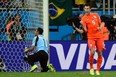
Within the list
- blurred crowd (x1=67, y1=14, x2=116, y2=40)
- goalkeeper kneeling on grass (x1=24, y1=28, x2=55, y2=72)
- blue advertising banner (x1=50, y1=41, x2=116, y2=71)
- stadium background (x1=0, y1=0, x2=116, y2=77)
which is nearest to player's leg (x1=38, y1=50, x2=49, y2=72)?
goalkeeper kneeling on grass (x1=24, y1=28, x2=55, y2=72)

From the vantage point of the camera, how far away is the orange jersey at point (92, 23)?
1348cm

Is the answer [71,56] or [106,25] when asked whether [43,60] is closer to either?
[71,56]

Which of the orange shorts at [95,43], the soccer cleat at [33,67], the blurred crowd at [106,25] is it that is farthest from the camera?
the blurred crowd at [106,25]

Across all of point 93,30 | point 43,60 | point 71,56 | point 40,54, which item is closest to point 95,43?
point 93,30

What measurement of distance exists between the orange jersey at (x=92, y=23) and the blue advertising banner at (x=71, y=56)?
2944mm

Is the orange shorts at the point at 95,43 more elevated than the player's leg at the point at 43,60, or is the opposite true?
the orange shorts at the point at 95,43

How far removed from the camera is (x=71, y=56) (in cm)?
1645

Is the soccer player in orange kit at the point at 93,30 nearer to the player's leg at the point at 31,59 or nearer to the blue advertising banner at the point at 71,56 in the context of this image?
the player's leg at the point at 31,59

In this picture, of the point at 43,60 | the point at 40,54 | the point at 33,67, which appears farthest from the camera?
the point at 40,54

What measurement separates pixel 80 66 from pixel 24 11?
2.51 m

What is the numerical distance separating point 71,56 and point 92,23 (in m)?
3.10

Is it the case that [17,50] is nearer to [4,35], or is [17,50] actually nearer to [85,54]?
[4,35]

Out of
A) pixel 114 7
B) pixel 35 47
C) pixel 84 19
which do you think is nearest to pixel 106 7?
pixel 114 7

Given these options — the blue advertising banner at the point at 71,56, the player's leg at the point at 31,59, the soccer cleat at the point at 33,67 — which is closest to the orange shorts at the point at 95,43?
the soccer cleat at the point at 33,67
